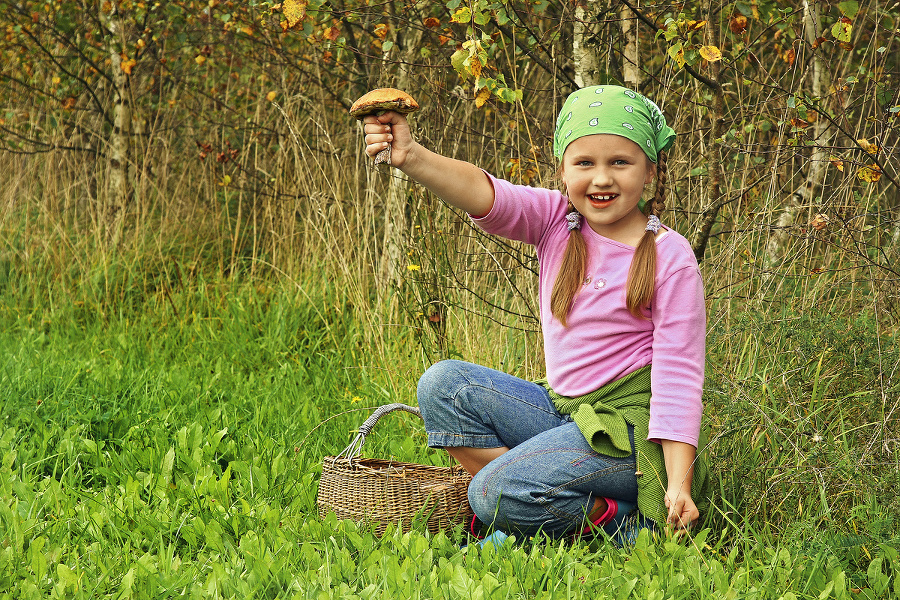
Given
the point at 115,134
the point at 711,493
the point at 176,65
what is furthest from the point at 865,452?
the point at 176,65

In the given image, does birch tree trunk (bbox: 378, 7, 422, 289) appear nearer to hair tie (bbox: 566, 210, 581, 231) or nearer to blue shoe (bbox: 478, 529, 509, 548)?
hair tie (bbox: 566, 210, 581, 231)

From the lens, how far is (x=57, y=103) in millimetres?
5879

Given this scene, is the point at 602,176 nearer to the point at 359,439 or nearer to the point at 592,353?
the point at 592,353

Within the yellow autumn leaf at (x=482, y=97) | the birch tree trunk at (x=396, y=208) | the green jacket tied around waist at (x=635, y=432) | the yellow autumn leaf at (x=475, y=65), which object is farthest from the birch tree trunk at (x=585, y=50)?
the green jacket tied around waist at (x=635, y=432)

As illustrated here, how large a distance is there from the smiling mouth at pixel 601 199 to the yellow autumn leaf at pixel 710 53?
504 mm

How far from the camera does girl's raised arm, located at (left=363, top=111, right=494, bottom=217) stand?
200 centimetres

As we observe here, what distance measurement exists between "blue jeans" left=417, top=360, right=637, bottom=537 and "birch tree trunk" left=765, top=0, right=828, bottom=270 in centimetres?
102

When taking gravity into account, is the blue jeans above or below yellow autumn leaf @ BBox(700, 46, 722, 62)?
below

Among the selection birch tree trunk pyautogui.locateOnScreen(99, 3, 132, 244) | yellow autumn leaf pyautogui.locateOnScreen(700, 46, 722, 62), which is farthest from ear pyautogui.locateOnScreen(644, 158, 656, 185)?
birch tree trunk pyautogui.locateOnScreen(99, 3, 132, 244)

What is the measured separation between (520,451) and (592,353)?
0.31 m

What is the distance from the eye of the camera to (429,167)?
210cm

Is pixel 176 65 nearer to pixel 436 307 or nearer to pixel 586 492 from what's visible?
pixel 436 307

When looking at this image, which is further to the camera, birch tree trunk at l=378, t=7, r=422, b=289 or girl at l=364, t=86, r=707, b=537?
birch tree trunk at l=378, t=7, r=422, b=289

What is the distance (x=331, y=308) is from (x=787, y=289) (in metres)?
2.19
